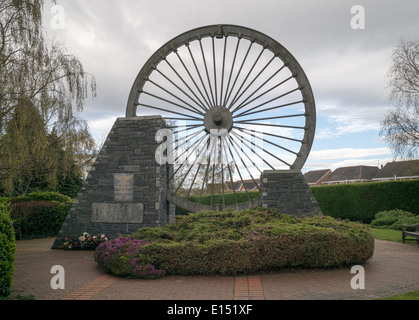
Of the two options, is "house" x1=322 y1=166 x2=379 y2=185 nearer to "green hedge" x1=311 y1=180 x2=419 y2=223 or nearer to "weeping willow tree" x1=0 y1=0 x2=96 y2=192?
"green hedge" x1=311 y1=180 x2=419 y2=223

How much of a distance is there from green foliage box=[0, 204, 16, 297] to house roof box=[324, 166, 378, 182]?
3499 cm

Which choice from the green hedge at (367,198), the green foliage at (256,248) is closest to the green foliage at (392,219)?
the green hedge at (367,198)

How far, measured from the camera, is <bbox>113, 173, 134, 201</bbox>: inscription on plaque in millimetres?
9438

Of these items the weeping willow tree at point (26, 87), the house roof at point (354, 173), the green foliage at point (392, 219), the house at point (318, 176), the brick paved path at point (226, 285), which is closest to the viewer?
the brick paved path at point (226, 285)

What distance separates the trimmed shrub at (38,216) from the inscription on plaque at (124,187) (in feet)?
18.9

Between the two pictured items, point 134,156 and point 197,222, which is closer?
point 197,222

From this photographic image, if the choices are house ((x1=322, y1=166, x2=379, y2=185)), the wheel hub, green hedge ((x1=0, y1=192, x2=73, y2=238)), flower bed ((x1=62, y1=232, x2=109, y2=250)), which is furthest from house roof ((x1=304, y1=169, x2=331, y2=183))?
flower bed ((x1=62, y1=232, x2=109, y2=250))

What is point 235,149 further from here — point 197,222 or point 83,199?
point 83,199

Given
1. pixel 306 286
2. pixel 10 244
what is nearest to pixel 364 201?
pixel 306 286

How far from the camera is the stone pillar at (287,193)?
924 centimetres

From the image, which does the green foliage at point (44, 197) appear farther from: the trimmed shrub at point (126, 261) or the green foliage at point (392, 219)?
the green foliage at point (392, 219)

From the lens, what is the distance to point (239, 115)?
10258 millimetres

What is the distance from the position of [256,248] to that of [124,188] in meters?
4.54
